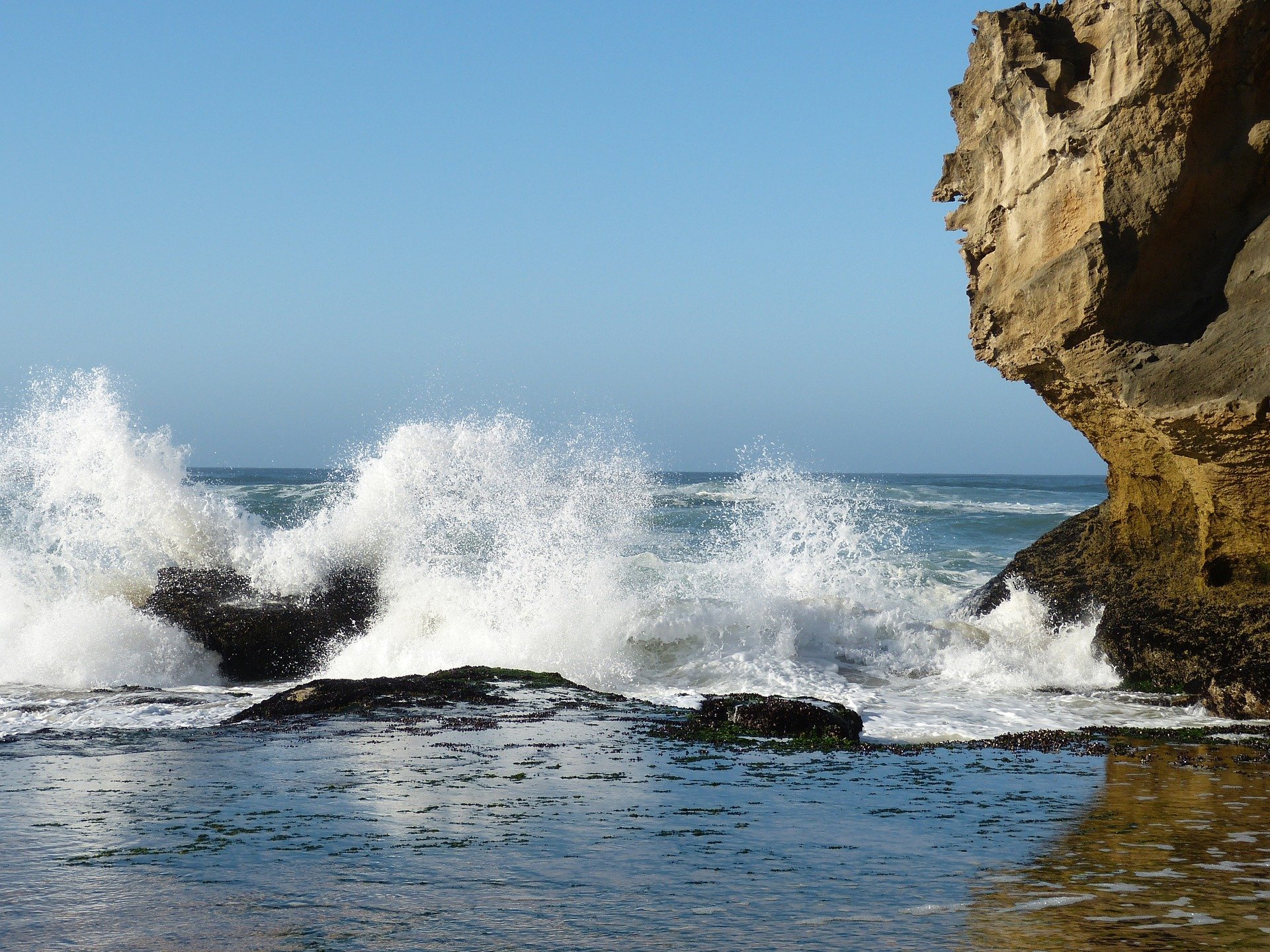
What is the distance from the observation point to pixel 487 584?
11227 mm

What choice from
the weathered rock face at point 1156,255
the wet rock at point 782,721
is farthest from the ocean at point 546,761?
the weathered rock face at point 1156,255

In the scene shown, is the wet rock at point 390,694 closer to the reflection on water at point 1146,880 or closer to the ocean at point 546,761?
the ocean at point 546,761

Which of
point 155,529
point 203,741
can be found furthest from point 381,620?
point 203,741

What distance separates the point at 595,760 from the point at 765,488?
897 centimetres

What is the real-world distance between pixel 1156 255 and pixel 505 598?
6530 mm

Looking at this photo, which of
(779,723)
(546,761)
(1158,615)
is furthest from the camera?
(1158,615)

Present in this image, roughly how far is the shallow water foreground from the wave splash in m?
3.41

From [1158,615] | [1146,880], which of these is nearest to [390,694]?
[1146,880]

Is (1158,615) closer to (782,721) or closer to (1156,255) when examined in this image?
(1156,255)

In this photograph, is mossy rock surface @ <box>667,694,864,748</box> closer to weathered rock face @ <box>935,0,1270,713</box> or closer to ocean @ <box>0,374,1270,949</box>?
ocean @ <box>0,374,1270,949</box>

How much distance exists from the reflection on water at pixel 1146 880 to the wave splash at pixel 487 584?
3.79 m

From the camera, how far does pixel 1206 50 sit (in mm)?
7273

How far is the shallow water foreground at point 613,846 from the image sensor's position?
317cm

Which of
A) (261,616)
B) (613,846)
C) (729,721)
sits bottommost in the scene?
(729,721)
